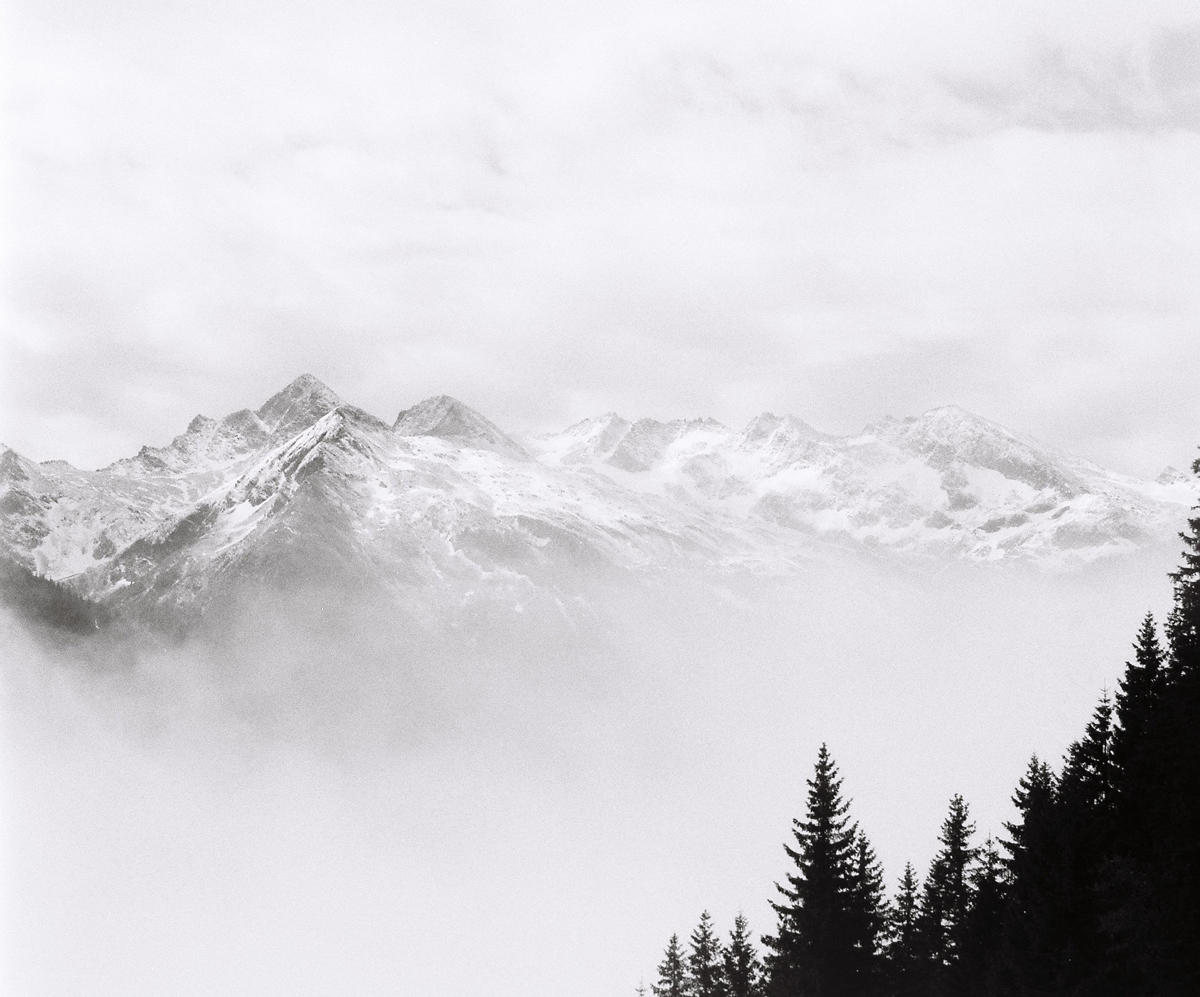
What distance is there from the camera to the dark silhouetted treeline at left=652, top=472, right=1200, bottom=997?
36500 millimetres

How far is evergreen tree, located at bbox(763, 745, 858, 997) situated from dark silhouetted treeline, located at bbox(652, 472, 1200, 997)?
5 centimetres

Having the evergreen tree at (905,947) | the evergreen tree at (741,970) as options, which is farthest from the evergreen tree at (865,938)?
the evergreen tree at (741,970)

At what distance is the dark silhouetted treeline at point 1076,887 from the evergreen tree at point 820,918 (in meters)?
0.05

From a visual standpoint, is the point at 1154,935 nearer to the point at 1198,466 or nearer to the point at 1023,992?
the point at 1023,992

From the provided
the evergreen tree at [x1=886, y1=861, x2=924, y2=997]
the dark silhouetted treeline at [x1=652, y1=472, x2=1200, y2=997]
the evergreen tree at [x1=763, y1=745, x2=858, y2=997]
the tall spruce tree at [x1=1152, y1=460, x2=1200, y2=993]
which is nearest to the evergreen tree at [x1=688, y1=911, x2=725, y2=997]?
the evergreen tree at [x1=886, y1=861, x2=924, y2=997]

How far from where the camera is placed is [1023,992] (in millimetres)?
41375

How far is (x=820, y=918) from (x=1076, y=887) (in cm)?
1307

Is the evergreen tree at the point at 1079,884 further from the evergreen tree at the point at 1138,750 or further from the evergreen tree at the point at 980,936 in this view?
the evergreen tree at the point at 980,936

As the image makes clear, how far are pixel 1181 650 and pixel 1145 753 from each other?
3332 millimetres

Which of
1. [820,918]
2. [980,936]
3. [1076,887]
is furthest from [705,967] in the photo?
[1076,887]

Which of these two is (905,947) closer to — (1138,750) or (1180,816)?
(1138,750)

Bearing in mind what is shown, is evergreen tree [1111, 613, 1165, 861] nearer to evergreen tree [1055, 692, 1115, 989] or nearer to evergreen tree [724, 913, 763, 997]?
evergreen tree [1055, 692, 1115, 989]

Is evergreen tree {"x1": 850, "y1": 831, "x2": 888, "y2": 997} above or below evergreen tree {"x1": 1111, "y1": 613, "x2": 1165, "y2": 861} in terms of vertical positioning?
below

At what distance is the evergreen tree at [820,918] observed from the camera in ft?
169
